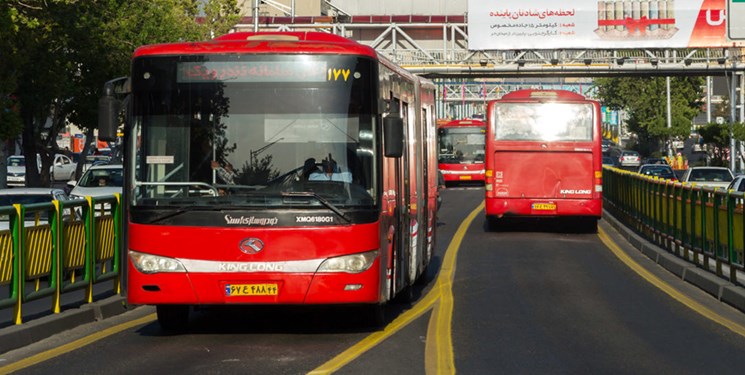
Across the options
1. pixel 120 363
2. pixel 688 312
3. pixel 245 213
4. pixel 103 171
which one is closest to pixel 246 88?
pixel 245 213

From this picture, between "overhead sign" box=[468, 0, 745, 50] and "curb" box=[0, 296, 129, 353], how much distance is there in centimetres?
5150

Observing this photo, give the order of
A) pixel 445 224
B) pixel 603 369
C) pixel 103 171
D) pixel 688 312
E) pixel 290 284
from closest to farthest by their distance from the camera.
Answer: pixel 603 369 < pixel 290 284 < pixel 688 312 < pixel 103 171 < pixel 445 224

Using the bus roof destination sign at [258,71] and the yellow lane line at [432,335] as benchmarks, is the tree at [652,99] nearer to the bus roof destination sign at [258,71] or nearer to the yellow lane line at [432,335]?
the yellow lane line at [432,335]

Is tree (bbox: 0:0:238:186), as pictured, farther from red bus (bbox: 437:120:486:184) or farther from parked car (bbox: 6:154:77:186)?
red bus (bbox: 437:120:486:184)

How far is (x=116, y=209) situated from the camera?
15.2 m

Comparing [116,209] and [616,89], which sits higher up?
[616,89]

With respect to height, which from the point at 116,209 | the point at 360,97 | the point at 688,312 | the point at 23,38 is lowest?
the point at 688,312

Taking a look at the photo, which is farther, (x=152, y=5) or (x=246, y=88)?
(x=152, y=5)

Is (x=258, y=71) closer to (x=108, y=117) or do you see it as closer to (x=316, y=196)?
(x=316, y=196)

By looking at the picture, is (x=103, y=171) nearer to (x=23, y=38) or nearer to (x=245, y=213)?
(x=23, y=38)

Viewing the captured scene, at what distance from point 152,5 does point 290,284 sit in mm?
29352

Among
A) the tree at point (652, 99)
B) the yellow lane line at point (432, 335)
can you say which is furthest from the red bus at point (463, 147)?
the yellow lane line at point (432, 335)

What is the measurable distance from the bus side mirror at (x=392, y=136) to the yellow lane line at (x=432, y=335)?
5.78ft

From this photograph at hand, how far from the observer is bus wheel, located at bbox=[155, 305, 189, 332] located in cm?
1262
